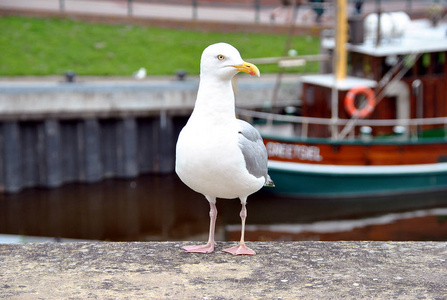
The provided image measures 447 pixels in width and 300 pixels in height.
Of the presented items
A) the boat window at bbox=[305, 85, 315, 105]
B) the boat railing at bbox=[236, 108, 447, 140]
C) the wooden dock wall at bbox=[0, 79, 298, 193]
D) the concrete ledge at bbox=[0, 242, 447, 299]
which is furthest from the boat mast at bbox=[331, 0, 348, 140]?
the concrete ledge at bbox=[0, 242, 447, 299]

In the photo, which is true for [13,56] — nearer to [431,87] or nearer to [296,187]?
[296,187]

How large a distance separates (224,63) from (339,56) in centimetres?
1135

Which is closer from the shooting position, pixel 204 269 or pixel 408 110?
pixel 204 269

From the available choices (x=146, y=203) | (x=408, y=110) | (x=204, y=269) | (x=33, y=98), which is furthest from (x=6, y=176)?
(x=204, y=269)

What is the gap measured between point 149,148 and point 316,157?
364 centimetres

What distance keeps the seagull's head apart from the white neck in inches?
2.0

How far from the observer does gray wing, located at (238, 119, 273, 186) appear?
4762mm

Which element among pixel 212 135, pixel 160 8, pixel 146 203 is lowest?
pixel 146 203

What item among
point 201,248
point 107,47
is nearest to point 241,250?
point 201,248

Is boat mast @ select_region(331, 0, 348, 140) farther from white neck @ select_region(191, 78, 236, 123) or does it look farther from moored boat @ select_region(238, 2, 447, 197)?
white neck @ select_region(191, 78, 236, 123)

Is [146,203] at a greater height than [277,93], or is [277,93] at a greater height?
[277,93]

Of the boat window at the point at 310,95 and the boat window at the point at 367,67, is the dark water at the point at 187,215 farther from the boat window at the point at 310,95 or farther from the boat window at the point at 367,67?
the boat window at the point at 367,67

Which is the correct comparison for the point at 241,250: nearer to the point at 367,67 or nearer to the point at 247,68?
the point at 247,68

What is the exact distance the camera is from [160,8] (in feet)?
75.6
